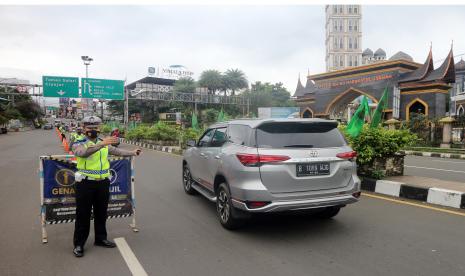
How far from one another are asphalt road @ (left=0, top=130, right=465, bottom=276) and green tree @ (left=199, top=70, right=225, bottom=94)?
61.3 m

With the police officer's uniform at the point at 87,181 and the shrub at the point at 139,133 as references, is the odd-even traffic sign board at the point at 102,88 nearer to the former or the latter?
the shrub at the point at 139,133

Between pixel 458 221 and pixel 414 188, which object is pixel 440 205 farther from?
pixel 458 221

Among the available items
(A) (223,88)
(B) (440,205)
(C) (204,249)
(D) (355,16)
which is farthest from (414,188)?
(D) (355,16)

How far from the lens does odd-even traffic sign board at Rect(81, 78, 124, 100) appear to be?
97.5ft

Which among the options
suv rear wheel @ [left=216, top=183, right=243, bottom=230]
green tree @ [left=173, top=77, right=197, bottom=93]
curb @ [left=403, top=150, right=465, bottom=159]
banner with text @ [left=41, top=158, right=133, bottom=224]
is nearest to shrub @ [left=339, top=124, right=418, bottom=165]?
suv rear wheel @ [left=216, top=183, right=243, bottom=230]

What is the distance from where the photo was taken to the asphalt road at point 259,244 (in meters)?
3.47

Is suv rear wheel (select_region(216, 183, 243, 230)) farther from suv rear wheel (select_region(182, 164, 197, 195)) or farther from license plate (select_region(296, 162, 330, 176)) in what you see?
suv rear wheel (select_region(182, 164, 197, 195))

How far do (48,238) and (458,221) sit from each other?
569cm

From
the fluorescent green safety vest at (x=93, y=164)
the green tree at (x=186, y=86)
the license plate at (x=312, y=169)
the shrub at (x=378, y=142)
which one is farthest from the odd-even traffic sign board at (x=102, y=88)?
the green tree at (x=186, y=86)

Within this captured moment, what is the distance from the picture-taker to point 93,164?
3.90 metres

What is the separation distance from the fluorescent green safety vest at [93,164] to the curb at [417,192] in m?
5.50

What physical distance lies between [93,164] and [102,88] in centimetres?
2916

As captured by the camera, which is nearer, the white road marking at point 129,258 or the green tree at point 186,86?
the white road marking at point 129,258

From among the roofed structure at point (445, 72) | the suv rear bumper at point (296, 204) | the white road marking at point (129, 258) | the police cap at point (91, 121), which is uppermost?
the roofed structure at point (445, 72)
